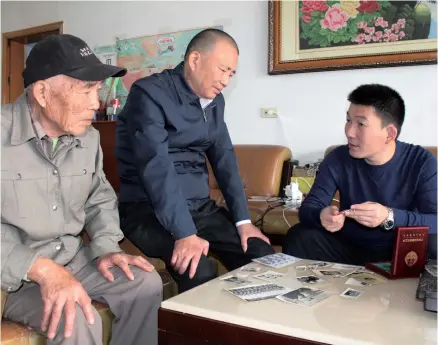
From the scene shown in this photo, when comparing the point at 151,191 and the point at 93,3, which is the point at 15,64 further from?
the point at 151,191

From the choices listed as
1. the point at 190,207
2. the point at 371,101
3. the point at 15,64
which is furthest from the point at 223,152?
the point at 15,64

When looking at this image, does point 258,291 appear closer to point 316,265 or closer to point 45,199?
point 316,265

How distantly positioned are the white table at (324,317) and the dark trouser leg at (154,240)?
32 cm

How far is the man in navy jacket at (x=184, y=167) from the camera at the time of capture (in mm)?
1663

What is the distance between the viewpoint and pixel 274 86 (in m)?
3.58

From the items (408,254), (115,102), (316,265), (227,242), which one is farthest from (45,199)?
(115,102)

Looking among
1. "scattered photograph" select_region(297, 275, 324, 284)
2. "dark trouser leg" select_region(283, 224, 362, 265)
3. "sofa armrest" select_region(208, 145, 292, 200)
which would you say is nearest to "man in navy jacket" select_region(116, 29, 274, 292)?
"dark trouser leg" select_region(283, 224, 362, 265)

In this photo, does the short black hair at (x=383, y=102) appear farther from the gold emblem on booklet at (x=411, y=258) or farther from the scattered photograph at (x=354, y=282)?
the scattered photograph at (x=354, y=282)

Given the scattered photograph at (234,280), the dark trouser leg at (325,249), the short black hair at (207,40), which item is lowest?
the dark trouser leg at (325,249)

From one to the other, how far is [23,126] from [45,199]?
8.5 inches

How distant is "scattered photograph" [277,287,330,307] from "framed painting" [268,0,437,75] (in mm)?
2279

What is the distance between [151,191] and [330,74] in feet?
6.93

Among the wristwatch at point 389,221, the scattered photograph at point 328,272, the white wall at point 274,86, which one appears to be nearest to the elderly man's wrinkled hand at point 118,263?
the scattered photograph at point 328,272

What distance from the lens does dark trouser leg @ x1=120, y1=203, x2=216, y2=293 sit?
5.28 feet
